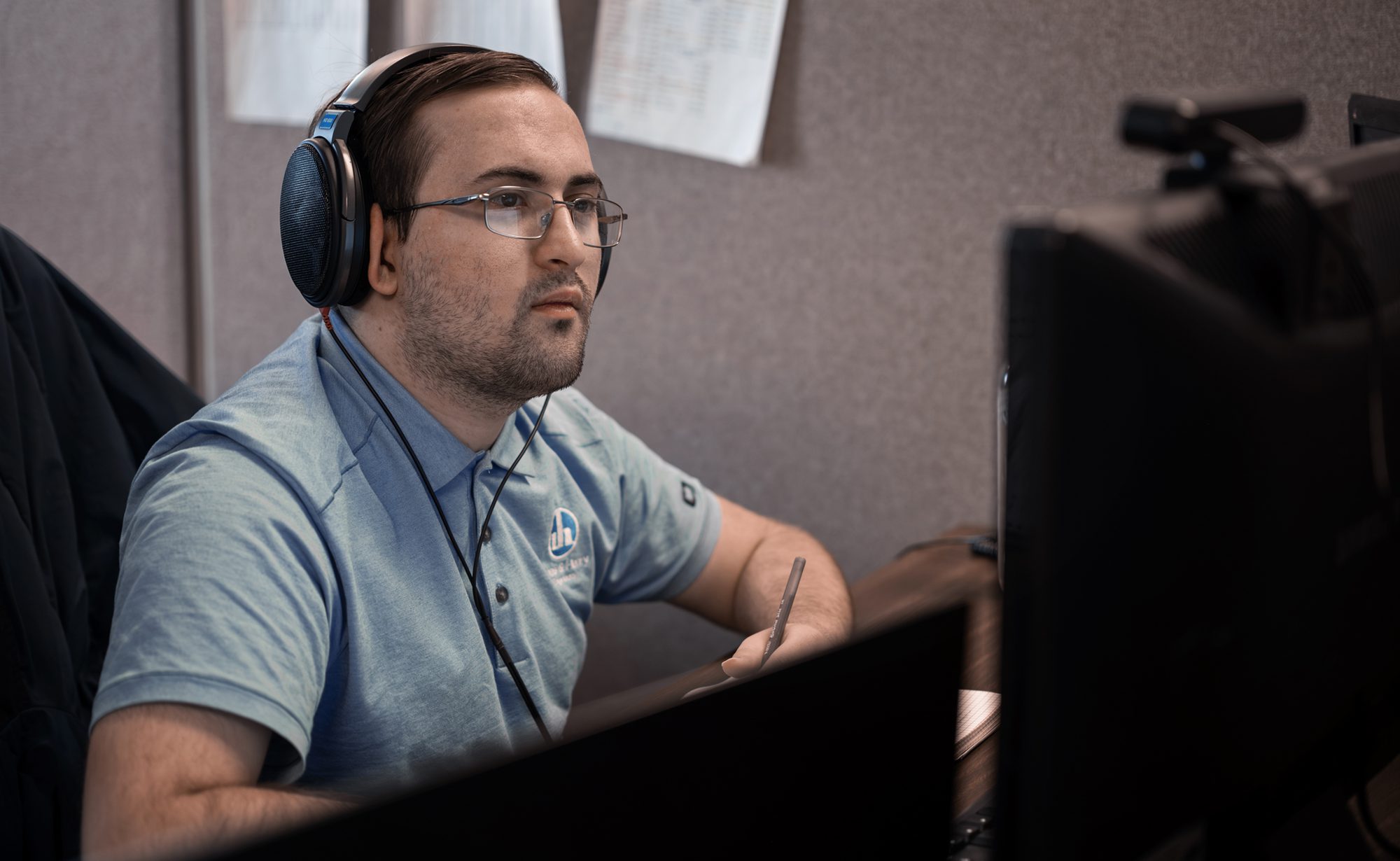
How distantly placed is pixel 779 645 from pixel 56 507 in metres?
0.62

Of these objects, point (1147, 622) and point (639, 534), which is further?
point (639, 534)

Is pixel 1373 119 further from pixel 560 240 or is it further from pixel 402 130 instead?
pixel 402 130

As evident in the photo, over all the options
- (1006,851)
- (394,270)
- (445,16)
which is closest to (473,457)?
(394,270)

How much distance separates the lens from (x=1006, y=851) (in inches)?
14.7

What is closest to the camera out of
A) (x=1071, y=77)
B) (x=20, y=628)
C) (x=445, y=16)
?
(x=20, y=628)

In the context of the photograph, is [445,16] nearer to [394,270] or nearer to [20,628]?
[394,270]

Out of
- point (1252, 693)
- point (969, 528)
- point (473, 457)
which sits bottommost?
point (969, 528)

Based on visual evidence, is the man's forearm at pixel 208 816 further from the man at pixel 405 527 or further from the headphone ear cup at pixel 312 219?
the headphone ear cup at pixel 312 219

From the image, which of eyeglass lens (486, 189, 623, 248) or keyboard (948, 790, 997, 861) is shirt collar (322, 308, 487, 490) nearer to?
eyeglass lens (486, 189, 623, 248)

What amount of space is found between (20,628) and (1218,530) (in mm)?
849

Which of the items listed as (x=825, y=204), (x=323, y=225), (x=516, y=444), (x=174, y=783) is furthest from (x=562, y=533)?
(x=825, y=204)

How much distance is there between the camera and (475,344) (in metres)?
0.92

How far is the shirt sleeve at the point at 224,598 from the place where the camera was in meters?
0.65

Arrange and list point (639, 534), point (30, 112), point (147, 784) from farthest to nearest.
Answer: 1. point (30, 112)
2. point (639, 534)
3. point (147, 784)
